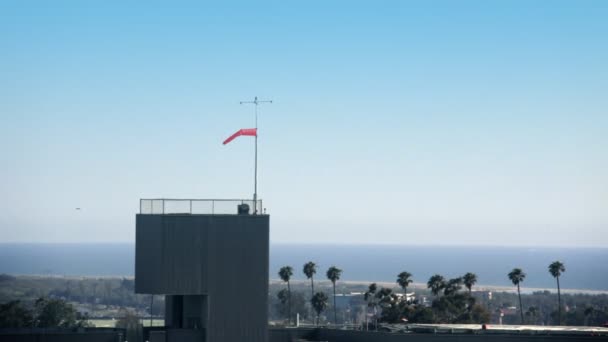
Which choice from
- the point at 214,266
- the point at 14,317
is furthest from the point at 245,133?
the point at 14,317

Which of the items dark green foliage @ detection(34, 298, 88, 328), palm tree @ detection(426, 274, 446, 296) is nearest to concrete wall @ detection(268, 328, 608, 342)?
dark green foliage @ detection(34, 298, 88, 328)

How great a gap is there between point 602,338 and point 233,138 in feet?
76.9

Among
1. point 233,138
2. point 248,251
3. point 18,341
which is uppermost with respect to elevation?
point 233,138

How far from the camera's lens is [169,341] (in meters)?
49.2

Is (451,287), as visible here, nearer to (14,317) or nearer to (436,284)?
(436,284)

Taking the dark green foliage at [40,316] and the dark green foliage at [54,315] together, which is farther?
the dark green foliage at [54,315]

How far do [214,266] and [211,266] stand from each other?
14cm

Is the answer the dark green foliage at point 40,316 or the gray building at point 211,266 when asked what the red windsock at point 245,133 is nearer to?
the gray building at point 211,266

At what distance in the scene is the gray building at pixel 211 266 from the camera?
47.9m

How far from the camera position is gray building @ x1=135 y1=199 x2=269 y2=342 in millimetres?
47938

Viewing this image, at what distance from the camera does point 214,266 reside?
48.3 m

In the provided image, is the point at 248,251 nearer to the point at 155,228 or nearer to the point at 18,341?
the point at 155,228

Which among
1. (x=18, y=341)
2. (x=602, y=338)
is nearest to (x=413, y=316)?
(x=602, y=338)

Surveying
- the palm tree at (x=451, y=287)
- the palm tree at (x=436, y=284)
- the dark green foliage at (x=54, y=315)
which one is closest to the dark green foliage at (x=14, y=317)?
the dark green foliage at (x=54, y=315)
